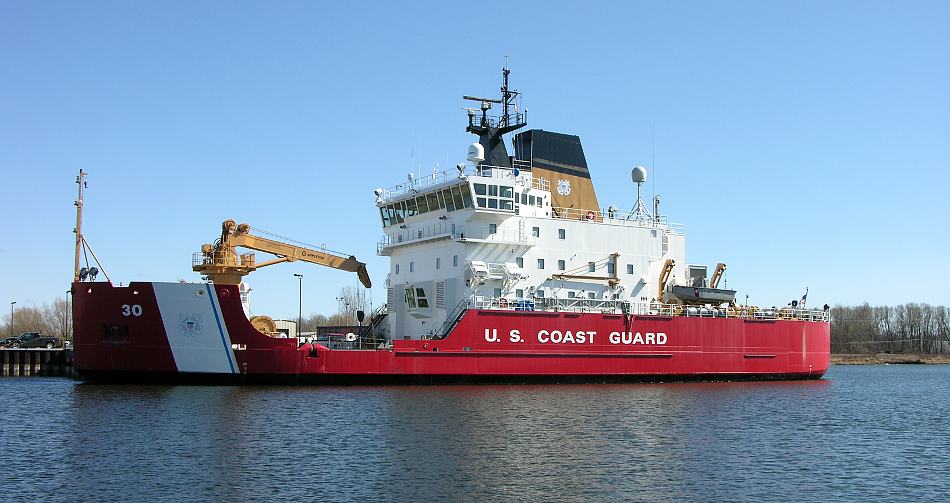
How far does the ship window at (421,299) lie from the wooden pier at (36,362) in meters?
16.6

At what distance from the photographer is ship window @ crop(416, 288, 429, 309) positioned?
30125 millimetres

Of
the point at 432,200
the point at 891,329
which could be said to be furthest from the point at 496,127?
the point at 891,329

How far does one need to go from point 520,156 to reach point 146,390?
1439 cm

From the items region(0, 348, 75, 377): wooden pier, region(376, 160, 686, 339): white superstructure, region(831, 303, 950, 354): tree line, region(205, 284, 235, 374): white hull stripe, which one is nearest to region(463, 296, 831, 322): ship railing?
region(376, 160, 686, 339): white superstructure

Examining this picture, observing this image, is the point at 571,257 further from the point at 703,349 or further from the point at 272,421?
the point at 272,421

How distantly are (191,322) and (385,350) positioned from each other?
216 inches

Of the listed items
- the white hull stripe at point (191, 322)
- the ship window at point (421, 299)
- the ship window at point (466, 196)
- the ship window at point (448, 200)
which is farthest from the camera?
the ship window at point (421, 299)

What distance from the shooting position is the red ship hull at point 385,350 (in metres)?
25.9

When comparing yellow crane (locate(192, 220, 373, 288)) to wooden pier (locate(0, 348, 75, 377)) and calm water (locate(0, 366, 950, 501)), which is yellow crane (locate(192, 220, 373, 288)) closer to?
calm water (locate(0, 366, 950, 501))

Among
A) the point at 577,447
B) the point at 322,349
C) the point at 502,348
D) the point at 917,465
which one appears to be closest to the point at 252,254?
the point at 322,349

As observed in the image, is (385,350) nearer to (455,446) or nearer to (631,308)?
(631,308)

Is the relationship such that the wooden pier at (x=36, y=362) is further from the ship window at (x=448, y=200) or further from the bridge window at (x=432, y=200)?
the ship window at (x=448, y=200)

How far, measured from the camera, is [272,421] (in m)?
20.0

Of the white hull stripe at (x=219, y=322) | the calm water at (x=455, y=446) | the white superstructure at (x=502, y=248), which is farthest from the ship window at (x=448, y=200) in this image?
the white hull stripe at (x=219, y=322)
